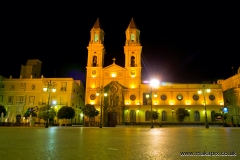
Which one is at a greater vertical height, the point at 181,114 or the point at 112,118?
the point at 181,114

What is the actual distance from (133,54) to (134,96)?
12.0m

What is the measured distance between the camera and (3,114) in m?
46.1

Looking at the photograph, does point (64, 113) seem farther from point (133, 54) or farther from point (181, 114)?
point (181, 114)

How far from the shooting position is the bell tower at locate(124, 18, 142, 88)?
58.9 m

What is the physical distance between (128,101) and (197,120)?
1810 centimetres

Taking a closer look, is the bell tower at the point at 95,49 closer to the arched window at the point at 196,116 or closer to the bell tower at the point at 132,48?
the bell tower at the point at 132,48

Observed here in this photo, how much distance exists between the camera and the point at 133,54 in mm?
61000

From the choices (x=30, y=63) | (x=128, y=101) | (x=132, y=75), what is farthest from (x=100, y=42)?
(x=30, y=63)

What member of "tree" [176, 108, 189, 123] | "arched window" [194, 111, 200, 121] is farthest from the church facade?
"tree" [176, 108, 189, 123]

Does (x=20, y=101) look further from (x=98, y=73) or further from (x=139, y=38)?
(x=139, y=38)

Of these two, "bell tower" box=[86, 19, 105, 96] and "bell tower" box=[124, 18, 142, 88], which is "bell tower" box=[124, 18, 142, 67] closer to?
"bell tower" box=[124, 18, 142, 88]

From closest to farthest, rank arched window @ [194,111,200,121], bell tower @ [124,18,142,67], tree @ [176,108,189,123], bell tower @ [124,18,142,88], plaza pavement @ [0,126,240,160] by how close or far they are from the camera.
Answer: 1. plaza pavement @ [0,126,240,160]
2. tree @ [176,108,189,123]
3. arched window @ [194,111,200,121]
4. bell tower @ [124,18,142,88]
5. bell tower @ [124,18,142,67]

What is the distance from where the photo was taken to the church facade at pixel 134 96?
182ft

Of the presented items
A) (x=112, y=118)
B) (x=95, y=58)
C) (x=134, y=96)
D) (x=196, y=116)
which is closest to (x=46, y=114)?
(x=112, y=118)
